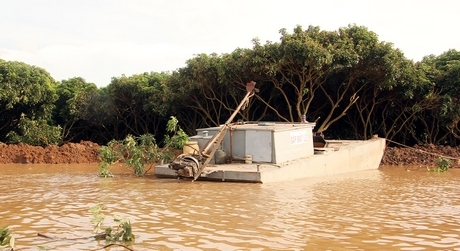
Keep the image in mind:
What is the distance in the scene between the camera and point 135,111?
32.0 metres

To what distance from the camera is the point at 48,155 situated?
21.8 meters

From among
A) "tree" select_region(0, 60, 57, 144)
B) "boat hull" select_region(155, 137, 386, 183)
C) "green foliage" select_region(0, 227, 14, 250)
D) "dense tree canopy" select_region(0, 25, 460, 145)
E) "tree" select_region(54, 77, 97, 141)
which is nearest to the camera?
"green foliage" select_region(0, 227, 14, 250)

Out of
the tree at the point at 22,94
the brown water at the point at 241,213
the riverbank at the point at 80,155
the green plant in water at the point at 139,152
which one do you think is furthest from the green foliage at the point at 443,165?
the tree at the point at 22,94

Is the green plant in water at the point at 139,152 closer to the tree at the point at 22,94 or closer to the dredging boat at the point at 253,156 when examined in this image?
the dredging boat at the point at 253,156

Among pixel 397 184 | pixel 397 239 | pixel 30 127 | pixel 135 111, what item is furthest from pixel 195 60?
pixel 397 239

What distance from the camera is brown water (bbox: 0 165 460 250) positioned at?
6.74m

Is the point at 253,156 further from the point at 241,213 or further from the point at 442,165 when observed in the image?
the point at 442,165

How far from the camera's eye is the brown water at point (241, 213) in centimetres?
674

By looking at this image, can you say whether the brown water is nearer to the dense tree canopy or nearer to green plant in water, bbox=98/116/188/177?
green plant in water, bbox=98/116/188/177

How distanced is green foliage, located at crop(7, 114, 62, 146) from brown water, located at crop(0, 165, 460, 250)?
→ 495 inches

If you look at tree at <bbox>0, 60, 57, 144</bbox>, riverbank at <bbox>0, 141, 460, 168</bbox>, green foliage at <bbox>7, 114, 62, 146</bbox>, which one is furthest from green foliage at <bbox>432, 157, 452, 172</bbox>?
tree at <bbox>0, 60, 57, 144</bbox>

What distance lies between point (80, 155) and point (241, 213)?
15.4 metres

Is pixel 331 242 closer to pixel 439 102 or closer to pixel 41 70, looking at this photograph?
pixel 439 102

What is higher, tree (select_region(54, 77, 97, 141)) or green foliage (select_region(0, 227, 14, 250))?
→ tree (select_region(54, 77, 97, 141))
